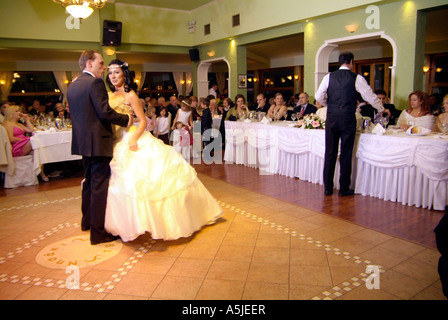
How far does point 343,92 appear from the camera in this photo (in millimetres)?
4574

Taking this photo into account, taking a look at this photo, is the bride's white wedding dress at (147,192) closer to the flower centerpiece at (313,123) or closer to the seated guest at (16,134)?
the flower centerpiece at (313,123)

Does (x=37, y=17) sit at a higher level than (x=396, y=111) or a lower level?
higher

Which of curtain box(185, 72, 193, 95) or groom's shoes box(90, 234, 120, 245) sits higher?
curtain box(185, 72, 193, 95)

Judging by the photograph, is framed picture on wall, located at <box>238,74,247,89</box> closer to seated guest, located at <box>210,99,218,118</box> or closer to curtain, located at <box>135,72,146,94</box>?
seated guest, located at <box>210,99,218,118</box>

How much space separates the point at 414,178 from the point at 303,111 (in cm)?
295

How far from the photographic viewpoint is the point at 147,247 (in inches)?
132

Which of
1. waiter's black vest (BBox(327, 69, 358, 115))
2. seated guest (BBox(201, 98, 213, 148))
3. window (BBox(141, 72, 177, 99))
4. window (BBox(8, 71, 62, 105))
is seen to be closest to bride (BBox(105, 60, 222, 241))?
waiter's black vest (BBox(327, 69, 358, 115))

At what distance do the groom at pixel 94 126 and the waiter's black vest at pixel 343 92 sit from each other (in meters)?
2.74

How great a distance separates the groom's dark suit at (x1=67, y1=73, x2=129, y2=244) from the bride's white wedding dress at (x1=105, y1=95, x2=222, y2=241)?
4.3 inches

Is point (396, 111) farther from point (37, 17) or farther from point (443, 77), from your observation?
point (37, 17)

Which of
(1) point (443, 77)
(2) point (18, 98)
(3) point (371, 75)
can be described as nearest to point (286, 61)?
(3) point (371, 75)

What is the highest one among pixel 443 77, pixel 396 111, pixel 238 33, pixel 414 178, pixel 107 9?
pixel 107 9

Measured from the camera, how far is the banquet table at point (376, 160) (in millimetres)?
3990

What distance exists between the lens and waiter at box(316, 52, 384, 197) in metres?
4.57
